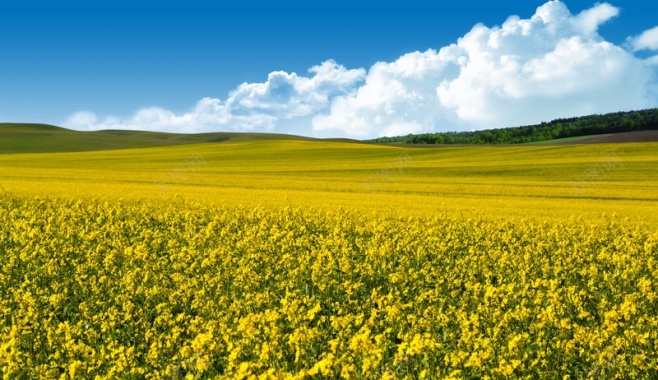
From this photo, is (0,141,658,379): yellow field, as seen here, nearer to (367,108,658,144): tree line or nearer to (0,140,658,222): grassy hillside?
(0,140,658,222): grassy hillside

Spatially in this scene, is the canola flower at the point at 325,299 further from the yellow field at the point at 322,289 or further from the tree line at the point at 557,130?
the tree line at the point at 557,130

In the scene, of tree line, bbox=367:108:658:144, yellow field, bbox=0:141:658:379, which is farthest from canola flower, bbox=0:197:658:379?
tree line, bbox=367:108:658:144

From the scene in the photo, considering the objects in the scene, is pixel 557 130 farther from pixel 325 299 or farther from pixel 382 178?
pixel 325 299

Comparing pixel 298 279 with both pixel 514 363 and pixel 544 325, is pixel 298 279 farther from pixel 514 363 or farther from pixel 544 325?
pixel 514 363

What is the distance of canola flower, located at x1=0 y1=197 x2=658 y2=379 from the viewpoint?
5562 mm

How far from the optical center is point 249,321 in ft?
17.8

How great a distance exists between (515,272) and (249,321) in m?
6.20

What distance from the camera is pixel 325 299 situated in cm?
906

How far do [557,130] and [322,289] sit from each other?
111344mm

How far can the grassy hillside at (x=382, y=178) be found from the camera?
70.9 feet

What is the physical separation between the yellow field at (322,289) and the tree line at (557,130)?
274 feet

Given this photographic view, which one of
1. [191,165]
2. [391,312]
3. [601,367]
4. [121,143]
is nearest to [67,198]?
[391,312]

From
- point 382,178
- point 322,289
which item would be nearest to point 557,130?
point 382,178

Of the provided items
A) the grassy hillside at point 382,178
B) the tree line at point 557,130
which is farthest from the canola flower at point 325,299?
the tree line at point 557,130
